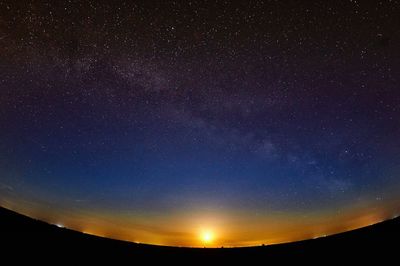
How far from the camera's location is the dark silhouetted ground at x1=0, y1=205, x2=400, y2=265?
8.25 feet

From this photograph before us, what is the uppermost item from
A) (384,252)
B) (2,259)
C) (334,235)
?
(334,235)

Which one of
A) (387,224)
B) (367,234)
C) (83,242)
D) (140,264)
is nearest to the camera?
(387,224)

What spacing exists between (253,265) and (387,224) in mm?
1543

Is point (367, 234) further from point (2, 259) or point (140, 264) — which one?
point (2, 259)

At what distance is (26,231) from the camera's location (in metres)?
2.64

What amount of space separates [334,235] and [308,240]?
12.6 inches

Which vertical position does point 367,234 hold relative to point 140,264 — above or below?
above

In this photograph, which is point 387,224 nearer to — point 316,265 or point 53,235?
point 316,265

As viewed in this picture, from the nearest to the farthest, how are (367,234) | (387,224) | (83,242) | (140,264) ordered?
1. (387,224)
2. (367,234)
3. (83,242)
4. (140,264)

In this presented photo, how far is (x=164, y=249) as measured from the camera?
3449mm

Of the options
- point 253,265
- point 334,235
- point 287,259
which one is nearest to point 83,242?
point 253,265

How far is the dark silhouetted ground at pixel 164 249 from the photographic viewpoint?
2.51 m

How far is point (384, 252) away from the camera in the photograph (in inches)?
99.3

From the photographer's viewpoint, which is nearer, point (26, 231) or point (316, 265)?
point (26, 231)
